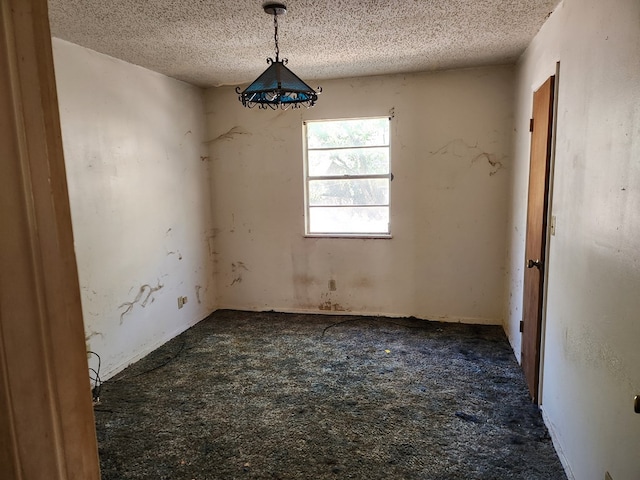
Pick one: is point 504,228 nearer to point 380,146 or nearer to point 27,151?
point 380,146

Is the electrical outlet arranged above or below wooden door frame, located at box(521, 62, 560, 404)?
below

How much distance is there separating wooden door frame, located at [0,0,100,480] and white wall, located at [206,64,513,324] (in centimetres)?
381

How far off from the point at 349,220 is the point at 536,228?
2027 mm

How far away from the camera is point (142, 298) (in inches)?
142

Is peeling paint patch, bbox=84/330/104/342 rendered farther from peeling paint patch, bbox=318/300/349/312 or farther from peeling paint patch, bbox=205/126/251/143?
peeling paint patch, bbox=205/126/251/143

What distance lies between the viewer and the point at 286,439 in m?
2.38

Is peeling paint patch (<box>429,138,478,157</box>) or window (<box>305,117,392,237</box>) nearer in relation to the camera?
peeling paint patch (<box>429,138,478,157</box>)

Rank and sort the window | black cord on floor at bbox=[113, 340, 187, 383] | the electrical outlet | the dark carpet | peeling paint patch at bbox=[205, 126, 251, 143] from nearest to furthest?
the dark carpet → black cord on floor at bbox=[113, 340, 187, 383] → the electrical outlet → the window → peeling paint patch at bbox=[205, 126, 251, 143]

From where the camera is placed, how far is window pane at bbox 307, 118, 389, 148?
419 centimetres

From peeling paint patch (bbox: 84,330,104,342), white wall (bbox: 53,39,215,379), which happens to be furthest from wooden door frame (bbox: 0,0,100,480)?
peeling paint patch (bbox: 84,330,104,342)

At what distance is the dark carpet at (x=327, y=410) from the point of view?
216cm

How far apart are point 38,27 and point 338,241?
394cm

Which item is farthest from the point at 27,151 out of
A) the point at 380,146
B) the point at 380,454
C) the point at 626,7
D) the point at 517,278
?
the point at 380,146

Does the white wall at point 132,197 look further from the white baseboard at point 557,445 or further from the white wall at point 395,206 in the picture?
the white baseboard at point 557,445
